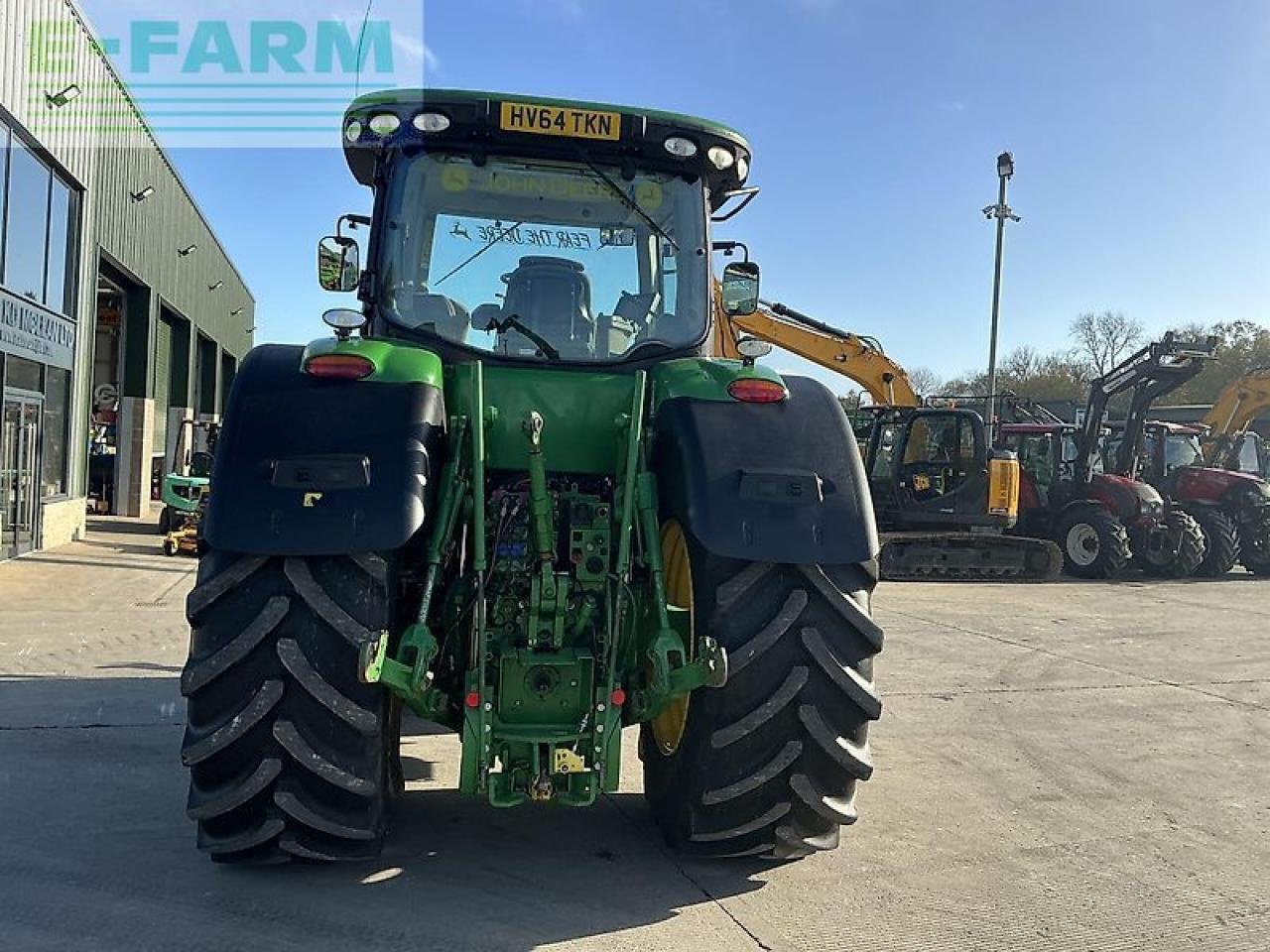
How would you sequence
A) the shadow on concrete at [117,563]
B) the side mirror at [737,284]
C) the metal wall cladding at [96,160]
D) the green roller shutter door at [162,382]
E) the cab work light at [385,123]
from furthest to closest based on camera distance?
the green roller shutter door at [162,382] < the shadow on concrete at [117,563] < the metal wall cladding at [96,160] < the side mirror at [737,284] < the cab work light at [385,123]

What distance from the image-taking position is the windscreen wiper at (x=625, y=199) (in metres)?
4.57

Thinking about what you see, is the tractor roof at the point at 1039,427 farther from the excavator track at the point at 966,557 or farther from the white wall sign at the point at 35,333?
the white wall sign at the point at 35,333

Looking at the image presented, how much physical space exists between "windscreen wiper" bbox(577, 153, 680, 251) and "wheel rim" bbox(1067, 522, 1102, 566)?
13.8m

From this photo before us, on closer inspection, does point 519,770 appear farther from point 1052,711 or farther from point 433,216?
point 1052,711

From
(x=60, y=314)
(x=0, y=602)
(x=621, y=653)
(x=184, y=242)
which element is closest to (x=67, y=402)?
(x=60, y=314)

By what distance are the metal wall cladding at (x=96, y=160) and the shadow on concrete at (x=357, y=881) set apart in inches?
440

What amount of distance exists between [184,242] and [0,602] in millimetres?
16718

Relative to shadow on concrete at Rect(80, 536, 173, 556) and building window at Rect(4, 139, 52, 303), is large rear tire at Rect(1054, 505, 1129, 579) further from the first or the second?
building window at Rect(4, 139, 52, 303)

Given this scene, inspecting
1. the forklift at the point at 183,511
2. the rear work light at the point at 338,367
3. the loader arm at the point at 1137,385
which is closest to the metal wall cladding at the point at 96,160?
the forklift at the point at 183,511

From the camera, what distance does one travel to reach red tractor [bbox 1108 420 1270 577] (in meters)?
17.3

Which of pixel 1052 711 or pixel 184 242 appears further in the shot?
pixel 184 242

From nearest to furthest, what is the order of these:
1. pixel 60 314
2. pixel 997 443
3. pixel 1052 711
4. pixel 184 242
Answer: pixel 1052 711 < pixel 60 314 < pixel 997 443 < pixel 184 242

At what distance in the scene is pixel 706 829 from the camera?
12.4 ft

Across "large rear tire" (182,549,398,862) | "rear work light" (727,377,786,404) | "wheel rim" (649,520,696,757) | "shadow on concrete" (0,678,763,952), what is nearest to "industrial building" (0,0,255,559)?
"shadow on concrete" (0,678,763,952)
